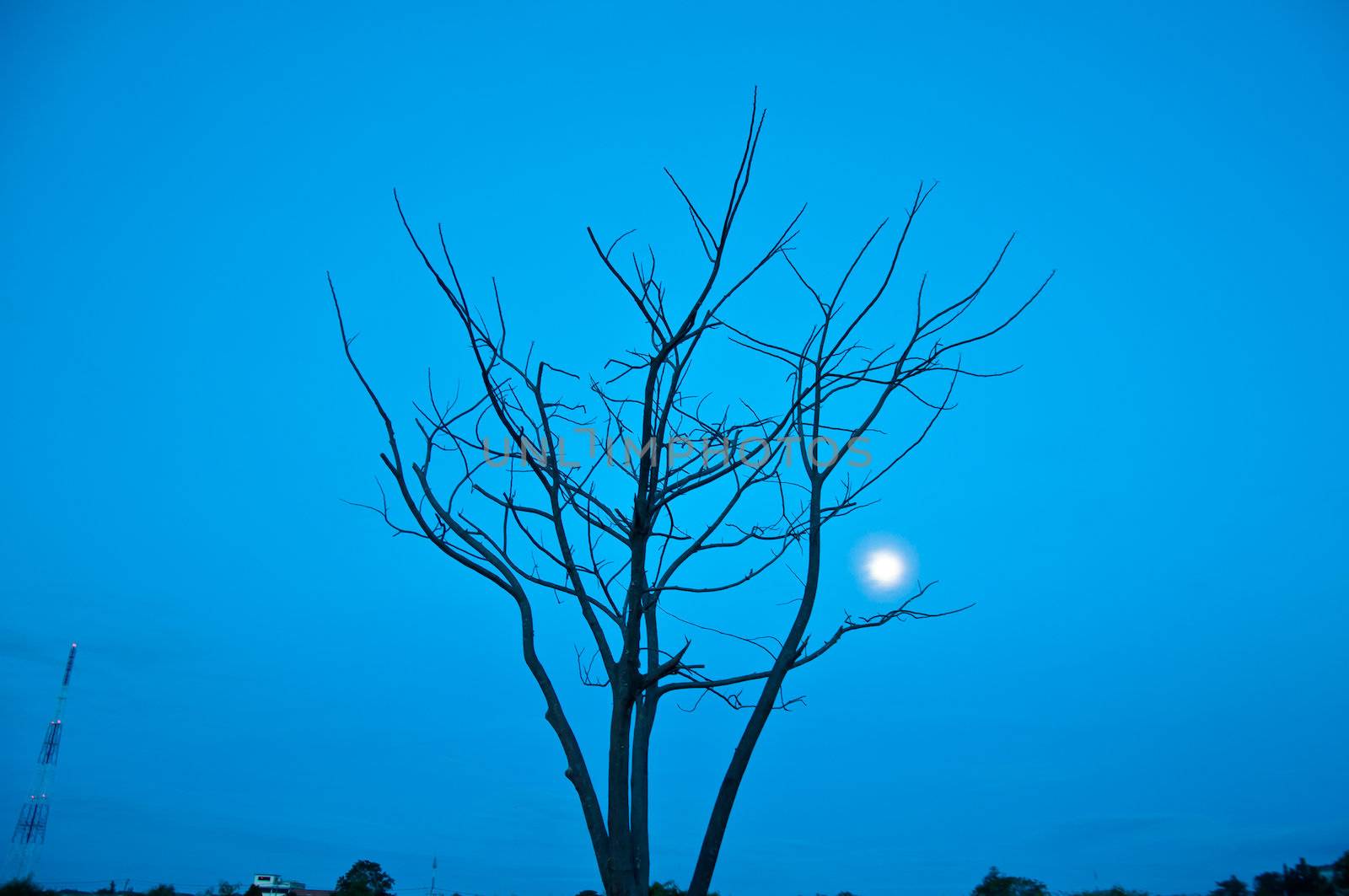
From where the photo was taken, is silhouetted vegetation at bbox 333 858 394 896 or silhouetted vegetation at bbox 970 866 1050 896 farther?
silhouetted vegetation at bbox 333 858 394 896

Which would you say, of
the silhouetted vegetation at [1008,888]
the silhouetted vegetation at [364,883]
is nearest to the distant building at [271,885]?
the silhouetted vegetation at [364,883]

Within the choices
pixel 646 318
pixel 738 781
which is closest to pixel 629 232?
pixel 646 318

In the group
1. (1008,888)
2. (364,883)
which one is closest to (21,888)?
(364,883)

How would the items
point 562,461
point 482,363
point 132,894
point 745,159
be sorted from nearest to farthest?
1. point 745,159
2. point 482,363
3. point 562,461
4. point 132,894

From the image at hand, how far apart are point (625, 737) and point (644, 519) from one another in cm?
66

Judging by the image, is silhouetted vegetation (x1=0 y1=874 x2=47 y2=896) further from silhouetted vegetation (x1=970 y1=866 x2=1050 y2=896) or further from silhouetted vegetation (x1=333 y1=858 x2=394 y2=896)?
silhouetted vegetation (x1=970 y1=866 x2=1050 y2=896)

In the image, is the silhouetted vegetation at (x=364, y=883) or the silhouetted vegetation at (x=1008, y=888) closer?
the silhouetted vegetation at (x=1008, y=888)

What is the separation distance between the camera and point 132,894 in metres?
14.5

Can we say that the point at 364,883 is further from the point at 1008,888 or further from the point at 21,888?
the point at 1008,888

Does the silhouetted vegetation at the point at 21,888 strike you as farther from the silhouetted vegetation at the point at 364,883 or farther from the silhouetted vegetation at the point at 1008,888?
the silhouetted vegetation at the point at 1008,888

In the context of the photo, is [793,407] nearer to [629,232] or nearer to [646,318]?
[646,318]

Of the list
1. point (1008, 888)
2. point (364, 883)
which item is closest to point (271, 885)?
point (364, 883)

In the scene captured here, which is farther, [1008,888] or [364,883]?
[364,883]

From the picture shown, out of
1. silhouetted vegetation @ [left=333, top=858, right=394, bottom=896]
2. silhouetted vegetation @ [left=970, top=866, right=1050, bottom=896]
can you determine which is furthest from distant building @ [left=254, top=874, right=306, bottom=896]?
silhouetted vegetation @ [left=970, top=866, right=1050, bottom=896]
